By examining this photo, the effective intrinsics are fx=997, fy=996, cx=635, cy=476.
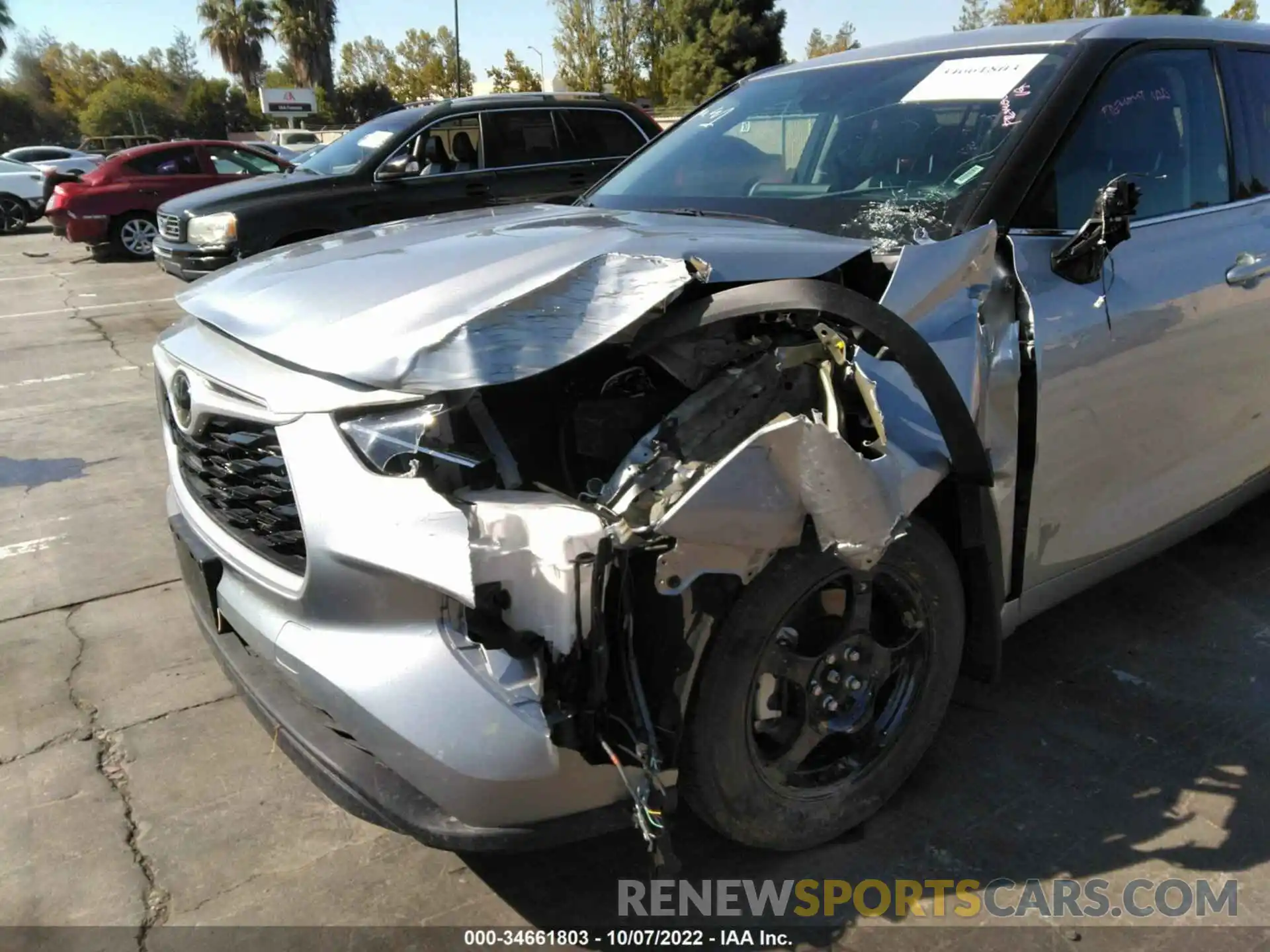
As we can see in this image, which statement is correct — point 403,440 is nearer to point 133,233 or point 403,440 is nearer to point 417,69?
point 133,233

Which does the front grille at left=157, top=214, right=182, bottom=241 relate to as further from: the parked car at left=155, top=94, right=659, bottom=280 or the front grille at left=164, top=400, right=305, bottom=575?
the front grille at left=164, top=400, right=305, bottom=575

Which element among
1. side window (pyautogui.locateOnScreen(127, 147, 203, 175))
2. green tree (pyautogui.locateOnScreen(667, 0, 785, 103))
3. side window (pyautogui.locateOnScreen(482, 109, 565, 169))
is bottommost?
side window (pyautogui.locateOnScreen(127, 147, 203, 175))

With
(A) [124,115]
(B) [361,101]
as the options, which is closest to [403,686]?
(A) [124,115]

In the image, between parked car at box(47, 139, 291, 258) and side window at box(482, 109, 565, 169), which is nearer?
side window at box(482, 109, 565, 169)

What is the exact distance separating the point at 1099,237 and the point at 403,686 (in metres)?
1.96

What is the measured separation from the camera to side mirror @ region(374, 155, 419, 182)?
8656 mm

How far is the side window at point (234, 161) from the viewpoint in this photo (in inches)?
558

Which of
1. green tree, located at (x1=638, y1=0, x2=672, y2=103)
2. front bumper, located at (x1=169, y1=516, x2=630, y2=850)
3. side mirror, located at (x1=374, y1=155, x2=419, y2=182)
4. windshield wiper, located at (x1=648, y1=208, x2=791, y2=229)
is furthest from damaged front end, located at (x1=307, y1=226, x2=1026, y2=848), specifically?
green tree, located at (x1=638, y1=0, x2=672, y2=103)

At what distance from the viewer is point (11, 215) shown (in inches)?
753

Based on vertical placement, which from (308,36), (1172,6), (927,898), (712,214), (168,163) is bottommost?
(927,898)

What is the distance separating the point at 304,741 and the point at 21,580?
270cm

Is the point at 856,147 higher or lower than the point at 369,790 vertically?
higher

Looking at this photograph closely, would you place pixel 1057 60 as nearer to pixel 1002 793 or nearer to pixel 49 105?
pixel 1002 793

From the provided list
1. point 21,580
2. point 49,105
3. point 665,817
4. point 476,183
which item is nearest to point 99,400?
point 21,580
